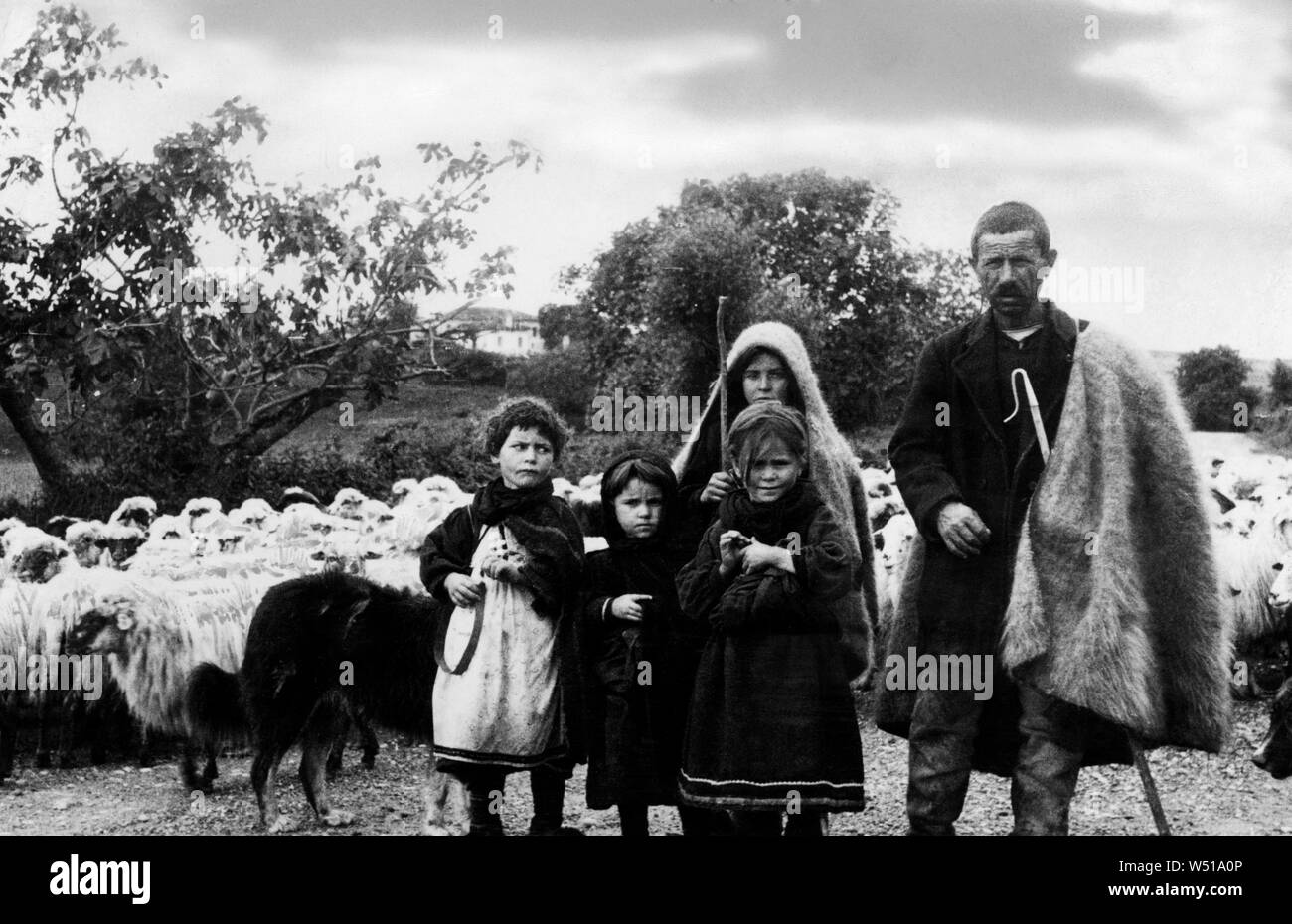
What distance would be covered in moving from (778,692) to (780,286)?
5.55 feet

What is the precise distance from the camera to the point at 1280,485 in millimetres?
5277

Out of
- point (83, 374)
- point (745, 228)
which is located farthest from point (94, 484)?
point (745, 228)

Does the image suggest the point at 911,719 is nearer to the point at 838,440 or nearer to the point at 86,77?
the point at 838,440

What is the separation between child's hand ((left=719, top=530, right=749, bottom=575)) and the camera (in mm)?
4180

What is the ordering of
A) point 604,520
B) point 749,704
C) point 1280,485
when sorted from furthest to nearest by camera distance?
point 1280,485, point 604,520, point 749,704

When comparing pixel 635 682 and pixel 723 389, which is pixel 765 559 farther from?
pixel 723 389

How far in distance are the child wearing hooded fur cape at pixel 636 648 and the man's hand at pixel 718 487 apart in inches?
4.5

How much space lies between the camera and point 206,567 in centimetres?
539

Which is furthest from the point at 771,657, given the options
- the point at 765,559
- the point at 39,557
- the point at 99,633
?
the point at 39,557

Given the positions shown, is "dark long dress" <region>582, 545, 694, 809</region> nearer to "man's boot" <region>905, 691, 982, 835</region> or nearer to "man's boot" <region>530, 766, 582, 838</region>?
"man's boot" <region>530, 766, 582, 838</region>

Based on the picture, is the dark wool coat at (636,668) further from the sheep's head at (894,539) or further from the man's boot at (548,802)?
the sheep's head at (894,539)

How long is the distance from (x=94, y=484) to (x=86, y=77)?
1.54 meters

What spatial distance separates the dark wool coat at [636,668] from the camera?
436 cm
